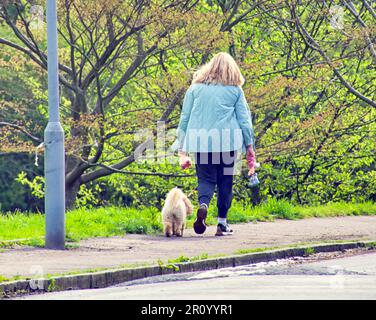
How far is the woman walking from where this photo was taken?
12781 mm

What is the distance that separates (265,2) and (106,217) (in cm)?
730

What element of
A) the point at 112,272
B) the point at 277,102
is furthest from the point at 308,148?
the point at 112,272

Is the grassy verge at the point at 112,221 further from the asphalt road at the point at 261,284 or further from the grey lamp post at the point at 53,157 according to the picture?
the asphalt road at the point at 261,284

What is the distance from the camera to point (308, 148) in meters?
22.4

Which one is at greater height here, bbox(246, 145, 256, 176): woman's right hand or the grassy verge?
bbox(246, 145, 256, 176): woman's right hand

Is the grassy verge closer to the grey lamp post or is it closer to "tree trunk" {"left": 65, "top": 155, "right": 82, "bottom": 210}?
the grey lamp post

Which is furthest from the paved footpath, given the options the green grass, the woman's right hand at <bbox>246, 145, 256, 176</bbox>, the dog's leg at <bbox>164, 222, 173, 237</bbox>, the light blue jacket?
the light blue jacket

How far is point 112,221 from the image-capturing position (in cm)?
1421

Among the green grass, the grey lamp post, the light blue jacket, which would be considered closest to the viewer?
the grey lamp post

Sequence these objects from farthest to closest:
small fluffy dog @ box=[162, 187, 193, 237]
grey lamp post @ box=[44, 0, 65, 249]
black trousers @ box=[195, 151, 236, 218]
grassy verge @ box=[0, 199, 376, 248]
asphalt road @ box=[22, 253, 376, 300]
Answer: small fluffy dog @ box=[162, 187, 193, 237] < black trousers @ box=[195, 151, 236, 218] < grassy verge @ box=[0, 199, 376, 248] < grey lamp post @ box=[44, 0, 65, 249] < asphalt road @ box=[22, 253, 376, 300]

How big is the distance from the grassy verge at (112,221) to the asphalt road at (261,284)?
8.66 ft

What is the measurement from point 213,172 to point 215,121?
23.7 inches

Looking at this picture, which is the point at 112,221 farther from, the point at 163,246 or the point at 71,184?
the point at 71,184

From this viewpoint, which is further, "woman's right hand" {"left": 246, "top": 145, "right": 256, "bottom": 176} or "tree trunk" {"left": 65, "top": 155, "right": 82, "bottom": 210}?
"tree trunk" {"left": 65, "top": 155, "right": 82, "bottom": 210}
